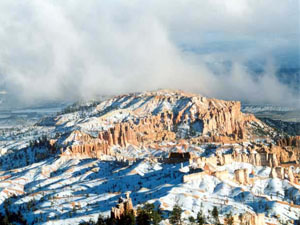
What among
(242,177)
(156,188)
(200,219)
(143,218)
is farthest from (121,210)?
(242,177)

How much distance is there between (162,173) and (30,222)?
150 ft

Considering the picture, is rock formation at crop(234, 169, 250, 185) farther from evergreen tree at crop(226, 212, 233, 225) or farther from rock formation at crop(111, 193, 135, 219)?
rock formation at crop(111, 193, 135, 219)

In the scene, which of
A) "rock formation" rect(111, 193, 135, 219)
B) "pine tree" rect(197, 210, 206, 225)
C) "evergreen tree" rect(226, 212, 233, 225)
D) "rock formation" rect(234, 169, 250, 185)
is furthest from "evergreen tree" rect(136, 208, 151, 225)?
"rock formation" rect(234, 169, 250, 185)

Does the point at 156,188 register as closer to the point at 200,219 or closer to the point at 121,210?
the point at 121,210

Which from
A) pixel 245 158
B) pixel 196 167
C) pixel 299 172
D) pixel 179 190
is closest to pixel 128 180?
pixel 196 167

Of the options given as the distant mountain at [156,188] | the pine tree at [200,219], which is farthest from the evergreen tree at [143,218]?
the pine tree at [200,219]

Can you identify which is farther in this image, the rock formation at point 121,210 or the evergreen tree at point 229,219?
the rock formation at point 121,210

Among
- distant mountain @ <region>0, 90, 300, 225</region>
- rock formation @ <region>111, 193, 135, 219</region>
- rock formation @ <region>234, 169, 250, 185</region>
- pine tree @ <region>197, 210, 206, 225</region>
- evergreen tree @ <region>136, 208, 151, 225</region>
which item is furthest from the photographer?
rock formation @ <region>234, 169, 250, 185</region>

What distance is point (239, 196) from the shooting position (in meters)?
116

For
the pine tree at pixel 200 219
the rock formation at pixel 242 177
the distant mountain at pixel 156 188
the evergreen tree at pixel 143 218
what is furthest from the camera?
the rock formation at pixel 242 177

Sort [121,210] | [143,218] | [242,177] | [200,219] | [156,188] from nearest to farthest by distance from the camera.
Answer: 1. [143,218]
2. [200,219]
3. [121,210]
4. [156,188]
5. [242,177]

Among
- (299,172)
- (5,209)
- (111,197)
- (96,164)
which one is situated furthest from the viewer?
(96,164)

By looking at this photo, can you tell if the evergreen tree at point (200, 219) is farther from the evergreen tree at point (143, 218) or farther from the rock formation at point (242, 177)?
the rock formation at point (242, 177)

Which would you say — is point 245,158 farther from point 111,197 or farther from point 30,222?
point 30,222
